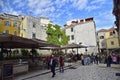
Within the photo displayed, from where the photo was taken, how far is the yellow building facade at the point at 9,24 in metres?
48.1

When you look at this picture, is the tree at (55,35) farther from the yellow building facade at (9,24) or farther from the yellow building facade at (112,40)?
the yellow building facade at (112,40)

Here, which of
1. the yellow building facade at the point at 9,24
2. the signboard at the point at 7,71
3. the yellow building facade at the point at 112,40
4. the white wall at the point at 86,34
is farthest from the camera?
the yellow building facade at the point at 112,40

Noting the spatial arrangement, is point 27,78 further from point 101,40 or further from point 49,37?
point 101,40

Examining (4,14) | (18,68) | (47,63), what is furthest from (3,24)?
(18,68)

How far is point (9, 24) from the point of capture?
164ft

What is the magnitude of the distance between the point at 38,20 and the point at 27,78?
3924 cm

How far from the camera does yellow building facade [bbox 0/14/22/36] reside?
48075 millimetres

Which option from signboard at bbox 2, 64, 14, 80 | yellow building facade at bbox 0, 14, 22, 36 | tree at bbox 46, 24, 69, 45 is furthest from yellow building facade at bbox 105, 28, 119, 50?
signboard at bbox 2, 64, 14, 80

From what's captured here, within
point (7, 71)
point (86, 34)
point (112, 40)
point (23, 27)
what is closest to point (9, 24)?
point (23, 27)

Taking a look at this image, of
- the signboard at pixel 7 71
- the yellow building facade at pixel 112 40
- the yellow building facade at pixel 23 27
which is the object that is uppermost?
the yellow building facade at pixel 23 27

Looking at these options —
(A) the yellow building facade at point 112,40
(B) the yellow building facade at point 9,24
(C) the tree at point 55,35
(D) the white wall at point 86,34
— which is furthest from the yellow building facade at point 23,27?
(A) the yellow building facade at point 112,40

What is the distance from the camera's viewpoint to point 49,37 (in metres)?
48.8

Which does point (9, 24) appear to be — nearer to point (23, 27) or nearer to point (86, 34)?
point (23, 27)

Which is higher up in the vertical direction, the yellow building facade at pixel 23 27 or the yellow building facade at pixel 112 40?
the yellow building facade at pixel 23 27
